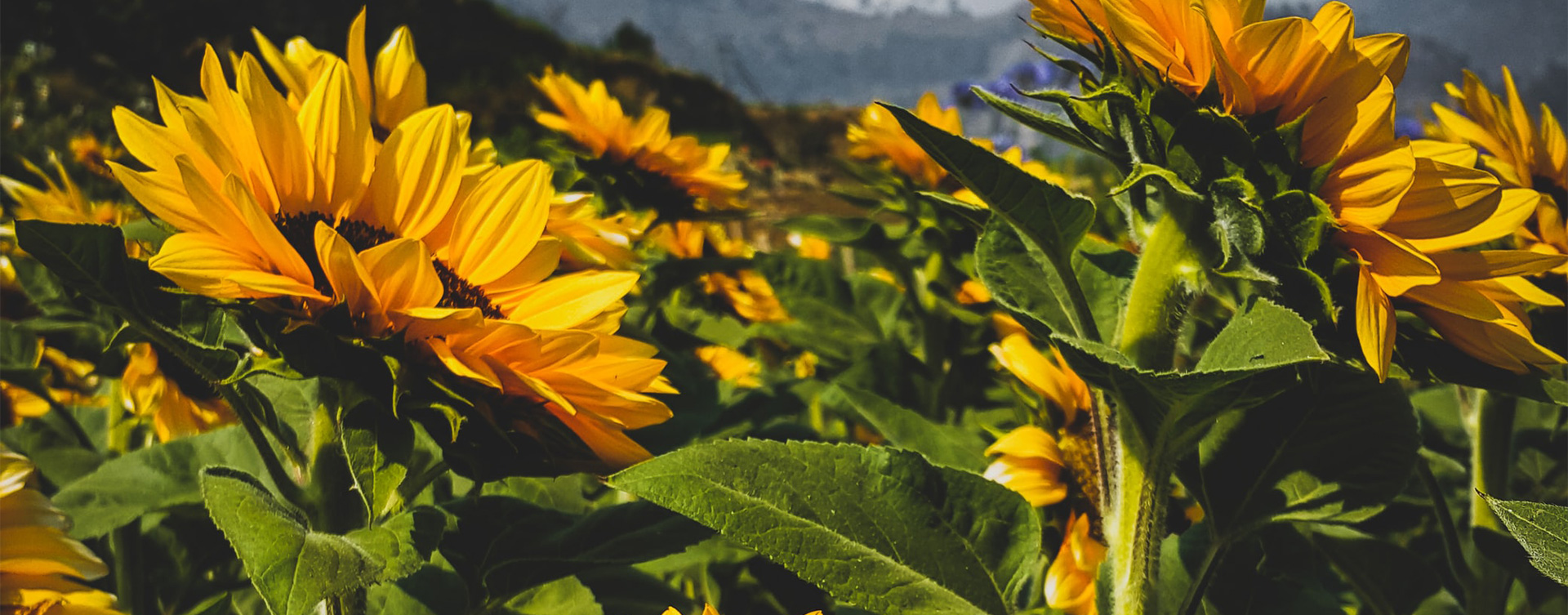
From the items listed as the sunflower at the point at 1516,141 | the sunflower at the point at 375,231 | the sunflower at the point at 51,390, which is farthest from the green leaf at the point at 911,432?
the sunflower at the point at 51,390

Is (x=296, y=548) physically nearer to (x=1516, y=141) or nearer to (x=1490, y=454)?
(x=1516, y=141)

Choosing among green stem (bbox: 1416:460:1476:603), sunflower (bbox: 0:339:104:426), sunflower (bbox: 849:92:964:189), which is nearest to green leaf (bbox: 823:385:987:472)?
green stem (bbox: 1416:460:1476:603)

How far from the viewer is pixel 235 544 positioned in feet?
1.63

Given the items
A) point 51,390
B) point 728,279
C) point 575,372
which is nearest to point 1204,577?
point 575,372

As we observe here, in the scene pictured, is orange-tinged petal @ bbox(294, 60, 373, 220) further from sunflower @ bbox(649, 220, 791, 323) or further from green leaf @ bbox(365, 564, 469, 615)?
sunflower @ bbox(649, 220, 791, 323)

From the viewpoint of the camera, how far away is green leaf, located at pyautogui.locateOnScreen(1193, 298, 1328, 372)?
474 millimetres

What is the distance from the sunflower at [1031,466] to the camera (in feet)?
2.76

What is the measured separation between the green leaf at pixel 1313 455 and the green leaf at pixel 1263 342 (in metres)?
0.20

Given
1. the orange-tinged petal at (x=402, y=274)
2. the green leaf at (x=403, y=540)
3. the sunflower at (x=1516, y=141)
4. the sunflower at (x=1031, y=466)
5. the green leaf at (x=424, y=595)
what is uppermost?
the orange-tinged petal at (x=402, y=274)

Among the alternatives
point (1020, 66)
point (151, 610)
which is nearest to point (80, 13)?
point (1020, 66)

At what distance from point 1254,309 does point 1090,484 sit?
365mm

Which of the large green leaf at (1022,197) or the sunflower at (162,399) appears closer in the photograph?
the large green leaf at (1022,197)

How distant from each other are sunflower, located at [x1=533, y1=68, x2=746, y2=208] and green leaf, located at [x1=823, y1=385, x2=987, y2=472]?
62 cm

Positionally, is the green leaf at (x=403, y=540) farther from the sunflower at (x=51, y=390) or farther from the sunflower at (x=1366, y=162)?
the sunflower at (x=51, y=390)
